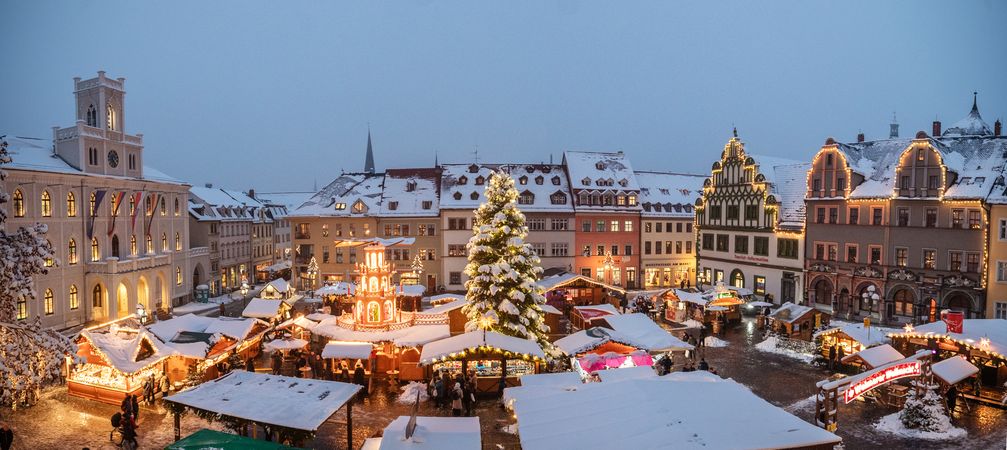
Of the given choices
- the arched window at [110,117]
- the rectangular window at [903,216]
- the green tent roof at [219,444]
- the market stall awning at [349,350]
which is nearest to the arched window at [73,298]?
the arched window at [110,117]

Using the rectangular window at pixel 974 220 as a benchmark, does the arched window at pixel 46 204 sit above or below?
above

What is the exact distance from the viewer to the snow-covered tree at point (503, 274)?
25969 mm

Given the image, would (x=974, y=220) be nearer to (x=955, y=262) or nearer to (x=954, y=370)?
(x=955, y=262)

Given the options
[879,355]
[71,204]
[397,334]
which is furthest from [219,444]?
[71,204]

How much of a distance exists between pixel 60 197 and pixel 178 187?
12.5 metres

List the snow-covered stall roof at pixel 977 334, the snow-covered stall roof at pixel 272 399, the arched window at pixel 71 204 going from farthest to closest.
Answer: the arched window at pixel 71 204, the snow-covered stall roof at pixel 977 334, the snow-covered stall roof at pixel 272 399

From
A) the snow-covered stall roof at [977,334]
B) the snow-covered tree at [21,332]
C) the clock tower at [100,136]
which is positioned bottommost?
the snow-covered stall roof at [977,334]

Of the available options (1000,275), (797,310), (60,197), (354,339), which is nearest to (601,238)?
(797,310)

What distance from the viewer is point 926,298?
3772 cm

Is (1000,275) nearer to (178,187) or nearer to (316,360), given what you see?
(316,360)

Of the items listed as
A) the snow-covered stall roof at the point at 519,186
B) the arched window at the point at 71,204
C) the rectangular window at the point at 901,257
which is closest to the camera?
the arched window at the point at 71,204

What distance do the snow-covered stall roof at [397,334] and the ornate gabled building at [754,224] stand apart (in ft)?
103

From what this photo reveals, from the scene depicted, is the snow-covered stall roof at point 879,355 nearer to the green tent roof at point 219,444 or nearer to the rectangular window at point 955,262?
the rectangular window at point 955,262

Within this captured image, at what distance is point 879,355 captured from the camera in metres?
23.5
